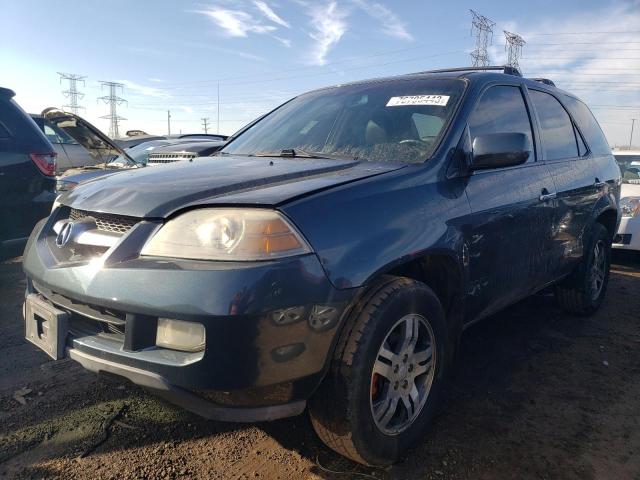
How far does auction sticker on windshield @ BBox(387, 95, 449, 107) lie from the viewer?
2.81 meters

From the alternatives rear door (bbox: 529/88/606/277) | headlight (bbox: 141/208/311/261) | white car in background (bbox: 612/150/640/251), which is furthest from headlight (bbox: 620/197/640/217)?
headlight (bbox: 141/208/311/261)

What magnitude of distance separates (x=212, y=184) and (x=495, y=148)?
138cm

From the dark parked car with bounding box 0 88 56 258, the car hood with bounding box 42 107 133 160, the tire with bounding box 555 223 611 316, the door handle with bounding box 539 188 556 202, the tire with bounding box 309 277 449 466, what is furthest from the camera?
the car hood with bounding box 42 107 133 160

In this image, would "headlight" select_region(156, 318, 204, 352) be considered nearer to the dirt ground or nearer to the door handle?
the dirt ground

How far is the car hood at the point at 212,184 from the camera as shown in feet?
6.49

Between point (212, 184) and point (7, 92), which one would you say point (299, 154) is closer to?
point (212, 184)

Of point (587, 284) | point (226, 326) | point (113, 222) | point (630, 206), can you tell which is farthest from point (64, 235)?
point (630, 206)

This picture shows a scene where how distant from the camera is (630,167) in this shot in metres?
8.28

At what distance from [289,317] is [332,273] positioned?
23 centimetres

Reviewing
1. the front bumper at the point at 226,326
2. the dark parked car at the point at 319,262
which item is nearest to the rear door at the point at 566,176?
the dark parked car at the point at 319,262

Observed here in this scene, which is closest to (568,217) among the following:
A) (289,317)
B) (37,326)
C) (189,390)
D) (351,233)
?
(351,233)

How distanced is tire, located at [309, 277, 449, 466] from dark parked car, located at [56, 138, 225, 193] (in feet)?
6.48

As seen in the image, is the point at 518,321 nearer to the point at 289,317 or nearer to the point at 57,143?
the point at 289,317

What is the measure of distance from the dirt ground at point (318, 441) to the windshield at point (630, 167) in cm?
485
